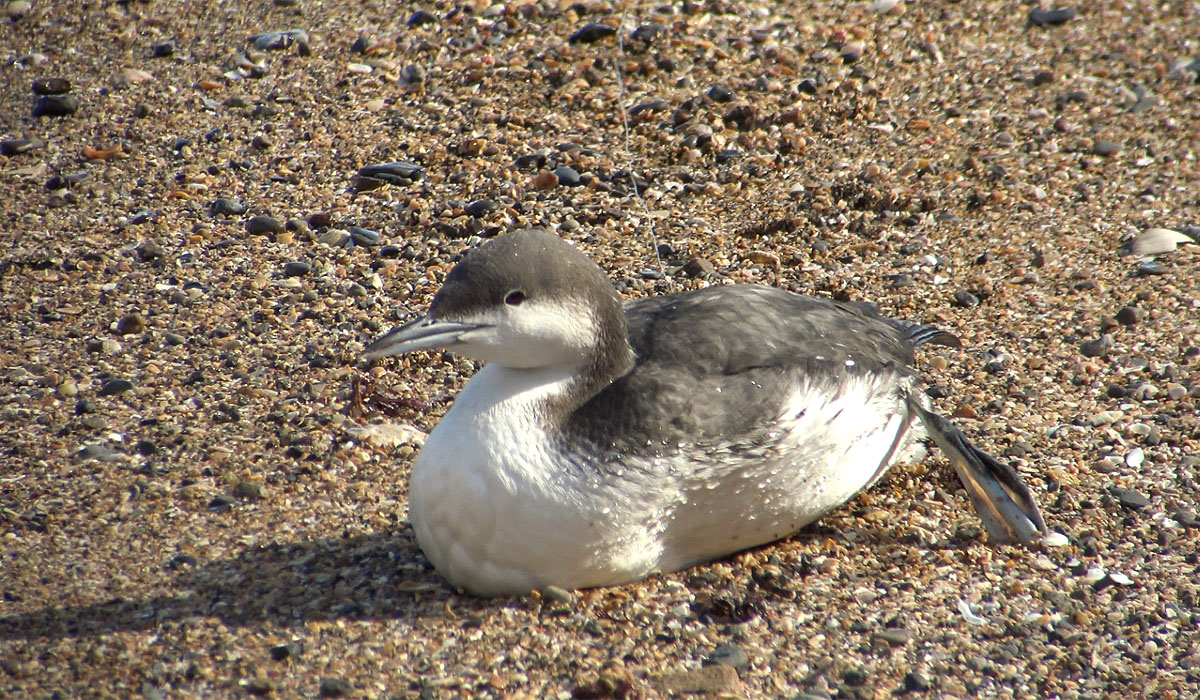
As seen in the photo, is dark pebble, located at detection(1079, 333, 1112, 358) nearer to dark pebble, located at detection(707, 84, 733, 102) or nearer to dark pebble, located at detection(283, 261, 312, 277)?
dark pebble, located at detection(707, 84, 733, 102)

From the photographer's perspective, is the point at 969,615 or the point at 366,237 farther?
the point at 366,237

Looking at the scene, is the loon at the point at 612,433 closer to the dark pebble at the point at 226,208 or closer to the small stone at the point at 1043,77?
the dark pebble at the point at 226,208

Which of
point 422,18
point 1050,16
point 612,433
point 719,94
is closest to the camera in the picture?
point 612,433

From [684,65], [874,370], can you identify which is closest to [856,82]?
[684,65]

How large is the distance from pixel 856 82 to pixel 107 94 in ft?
15.0

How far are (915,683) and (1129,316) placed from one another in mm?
2882

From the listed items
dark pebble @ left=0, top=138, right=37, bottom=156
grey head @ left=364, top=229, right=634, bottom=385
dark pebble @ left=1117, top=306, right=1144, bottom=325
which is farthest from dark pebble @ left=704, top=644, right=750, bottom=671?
dark pebble @ left=0, top=138, right=37, bottom=156

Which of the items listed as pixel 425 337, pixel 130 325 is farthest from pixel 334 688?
pixel 130 325

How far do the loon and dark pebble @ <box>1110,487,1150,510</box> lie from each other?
0.47 metres

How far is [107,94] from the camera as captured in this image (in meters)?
7.53

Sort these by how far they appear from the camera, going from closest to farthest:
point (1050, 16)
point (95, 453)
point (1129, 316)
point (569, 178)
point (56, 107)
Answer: point (95, 453) → point (1129, 316) → point (569, 178) → point (56, 107) → point (1050, 16)

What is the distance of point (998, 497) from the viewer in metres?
4.60

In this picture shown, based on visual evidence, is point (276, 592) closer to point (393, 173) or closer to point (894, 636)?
point (894, 636)

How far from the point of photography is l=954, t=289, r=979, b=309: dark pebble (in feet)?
20.3
